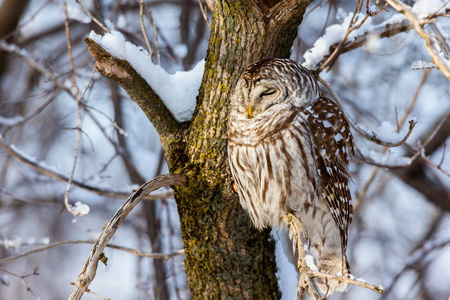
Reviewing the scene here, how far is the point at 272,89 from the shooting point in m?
2.48

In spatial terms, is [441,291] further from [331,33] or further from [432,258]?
[331,33]

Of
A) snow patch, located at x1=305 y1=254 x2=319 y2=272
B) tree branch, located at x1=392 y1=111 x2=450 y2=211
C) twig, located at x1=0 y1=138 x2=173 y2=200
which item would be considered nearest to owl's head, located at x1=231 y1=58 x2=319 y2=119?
twig, located at x1=0 y1=138 x2=173 y2=200

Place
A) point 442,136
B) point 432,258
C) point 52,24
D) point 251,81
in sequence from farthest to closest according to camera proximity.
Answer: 1. point 52,24
2. point 432,258
3. point 442,136
4. point 251,81

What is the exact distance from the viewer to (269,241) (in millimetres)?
2648

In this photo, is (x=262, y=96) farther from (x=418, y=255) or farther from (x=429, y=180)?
(x=418, y=255)

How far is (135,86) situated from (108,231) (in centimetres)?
82

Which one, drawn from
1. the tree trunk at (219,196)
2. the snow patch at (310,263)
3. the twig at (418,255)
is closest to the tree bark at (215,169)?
the tree trunk at (219,196)

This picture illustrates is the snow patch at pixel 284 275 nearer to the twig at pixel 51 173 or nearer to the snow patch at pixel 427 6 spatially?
the twig at pixel 51 173

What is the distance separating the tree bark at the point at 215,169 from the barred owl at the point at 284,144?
0.23 ft

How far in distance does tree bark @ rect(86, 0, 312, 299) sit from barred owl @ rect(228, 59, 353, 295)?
7 centimetres

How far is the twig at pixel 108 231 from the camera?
1.65 metres

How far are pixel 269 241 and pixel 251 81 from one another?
34.9 inches

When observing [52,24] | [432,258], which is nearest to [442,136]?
[432,258]

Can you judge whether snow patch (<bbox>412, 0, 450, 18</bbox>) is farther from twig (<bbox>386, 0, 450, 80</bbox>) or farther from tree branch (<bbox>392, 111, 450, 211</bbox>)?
tree branch (<bbox>392, 111, 450, 211</bbox>)
